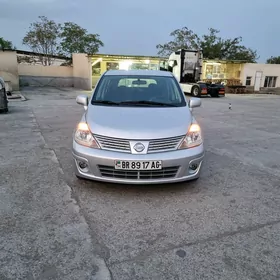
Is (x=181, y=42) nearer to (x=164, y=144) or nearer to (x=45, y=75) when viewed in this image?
(x=45, y=75)

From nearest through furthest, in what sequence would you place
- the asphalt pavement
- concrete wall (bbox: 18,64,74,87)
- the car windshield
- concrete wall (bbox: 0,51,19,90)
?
the asphalt pavement → the car windshield → concrete wall (bbox: 0,51,19,90) → concrete wall (bbox: 18,64,74,87)

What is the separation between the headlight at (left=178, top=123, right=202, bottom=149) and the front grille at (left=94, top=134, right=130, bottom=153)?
0.69m

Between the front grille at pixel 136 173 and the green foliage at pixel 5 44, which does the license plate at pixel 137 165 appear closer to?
the front grille at pixel 136 173

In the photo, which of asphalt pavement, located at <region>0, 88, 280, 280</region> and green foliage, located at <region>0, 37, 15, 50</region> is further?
green foliage, located at <region>0, 37, 15, 50</region>

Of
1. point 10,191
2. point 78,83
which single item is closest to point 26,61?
point 78,83

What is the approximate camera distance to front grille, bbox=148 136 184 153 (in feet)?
10.1

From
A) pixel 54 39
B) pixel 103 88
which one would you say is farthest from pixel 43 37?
pixel 103 88

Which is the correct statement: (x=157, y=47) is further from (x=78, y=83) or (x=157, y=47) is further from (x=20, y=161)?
(x=20, y=161)

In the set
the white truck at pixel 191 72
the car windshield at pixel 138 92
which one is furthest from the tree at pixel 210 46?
the car windshield at pixel 138 92

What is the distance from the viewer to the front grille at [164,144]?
3.07 m

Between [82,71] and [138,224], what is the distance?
25.2 metres

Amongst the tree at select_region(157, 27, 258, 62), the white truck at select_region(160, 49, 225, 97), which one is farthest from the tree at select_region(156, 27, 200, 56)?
the white truck at select_region(160, 49, 225, 97)

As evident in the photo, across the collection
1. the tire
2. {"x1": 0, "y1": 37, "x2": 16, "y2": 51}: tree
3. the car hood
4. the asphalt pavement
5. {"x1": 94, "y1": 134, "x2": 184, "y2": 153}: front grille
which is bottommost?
the tire

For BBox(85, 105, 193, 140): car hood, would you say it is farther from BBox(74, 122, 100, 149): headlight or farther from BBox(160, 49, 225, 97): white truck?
BBox(160, 49, 225, 97): white truck
